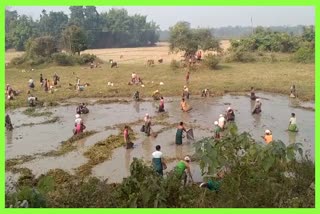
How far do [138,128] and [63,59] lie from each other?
80.9ft

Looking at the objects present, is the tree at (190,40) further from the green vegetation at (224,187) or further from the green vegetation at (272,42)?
the green vegetation at (224,187)

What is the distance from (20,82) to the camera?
109ft

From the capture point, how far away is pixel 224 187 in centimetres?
973

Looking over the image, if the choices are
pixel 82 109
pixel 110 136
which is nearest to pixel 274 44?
pixel 82 109

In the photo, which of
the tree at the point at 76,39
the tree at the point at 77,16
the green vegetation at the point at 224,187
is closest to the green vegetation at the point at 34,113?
the green vegetation at the point at 224,187

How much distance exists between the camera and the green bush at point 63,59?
41938mm

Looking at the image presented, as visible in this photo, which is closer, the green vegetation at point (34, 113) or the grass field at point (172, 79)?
the green vegetation at point (34, 113)

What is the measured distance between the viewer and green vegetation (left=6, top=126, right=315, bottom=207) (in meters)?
9.32

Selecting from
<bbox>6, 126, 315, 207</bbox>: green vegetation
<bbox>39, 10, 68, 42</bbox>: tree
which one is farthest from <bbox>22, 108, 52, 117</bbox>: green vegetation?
<bbox>39, 10, 68, 42</bbox>: tree

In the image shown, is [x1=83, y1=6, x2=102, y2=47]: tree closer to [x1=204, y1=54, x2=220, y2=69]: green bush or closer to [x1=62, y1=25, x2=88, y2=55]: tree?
[x1=62, y1=25, x2=88, y2=55]: tree

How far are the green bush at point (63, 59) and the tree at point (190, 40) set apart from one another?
408 inches

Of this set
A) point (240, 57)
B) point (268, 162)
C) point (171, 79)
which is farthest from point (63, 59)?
point (268, 162)

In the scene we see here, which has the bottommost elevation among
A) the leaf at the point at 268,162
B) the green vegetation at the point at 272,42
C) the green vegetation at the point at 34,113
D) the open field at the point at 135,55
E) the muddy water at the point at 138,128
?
the muddy water at the point at 138,128

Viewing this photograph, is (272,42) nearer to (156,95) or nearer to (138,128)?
(156,95)
